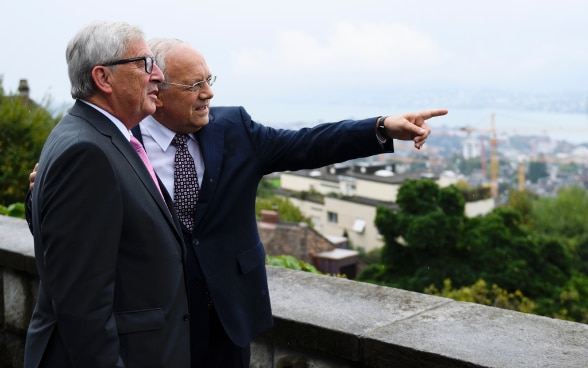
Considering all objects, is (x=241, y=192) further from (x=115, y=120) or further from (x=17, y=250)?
(x=17, y=250)

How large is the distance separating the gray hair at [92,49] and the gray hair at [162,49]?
492mm

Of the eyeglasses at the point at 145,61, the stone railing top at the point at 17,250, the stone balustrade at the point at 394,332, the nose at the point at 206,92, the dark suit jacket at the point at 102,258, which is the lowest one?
the stone balustrade at the point at 394,332

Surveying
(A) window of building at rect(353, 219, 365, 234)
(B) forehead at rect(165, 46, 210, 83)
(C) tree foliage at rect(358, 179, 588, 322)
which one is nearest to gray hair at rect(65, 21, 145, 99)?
(B) forehead at rect(165, 46, 210, 83)

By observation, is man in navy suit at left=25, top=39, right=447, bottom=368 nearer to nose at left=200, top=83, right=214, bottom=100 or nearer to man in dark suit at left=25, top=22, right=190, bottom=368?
nose at left=200, top=83, right=214, bottom=100

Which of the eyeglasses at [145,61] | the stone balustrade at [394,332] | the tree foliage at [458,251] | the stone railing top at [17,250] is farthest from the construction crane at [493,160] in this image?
the eyeglasses at [145,61]

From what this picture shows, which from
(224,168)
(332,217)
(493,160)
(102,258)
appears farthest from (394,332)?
(493,160)

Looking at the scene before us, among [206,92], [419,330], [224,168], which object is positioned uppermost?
[206,92]

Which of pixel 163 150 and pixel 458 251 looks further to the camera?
pixel 458 251

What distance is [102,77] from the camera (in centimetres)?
209

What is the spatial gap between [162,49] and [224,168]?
443mm

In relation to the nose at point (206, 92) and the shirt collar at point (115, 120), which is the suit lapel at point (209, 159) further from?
the shirt collar at point (115, 120)

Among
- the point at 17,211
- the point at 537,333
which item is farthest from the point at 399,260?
the point at 537,333

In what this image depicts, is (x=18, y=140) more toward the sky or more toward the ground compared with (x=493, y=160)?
more toward the sky

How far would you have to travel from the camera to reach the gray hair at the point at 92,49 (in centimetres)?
206
